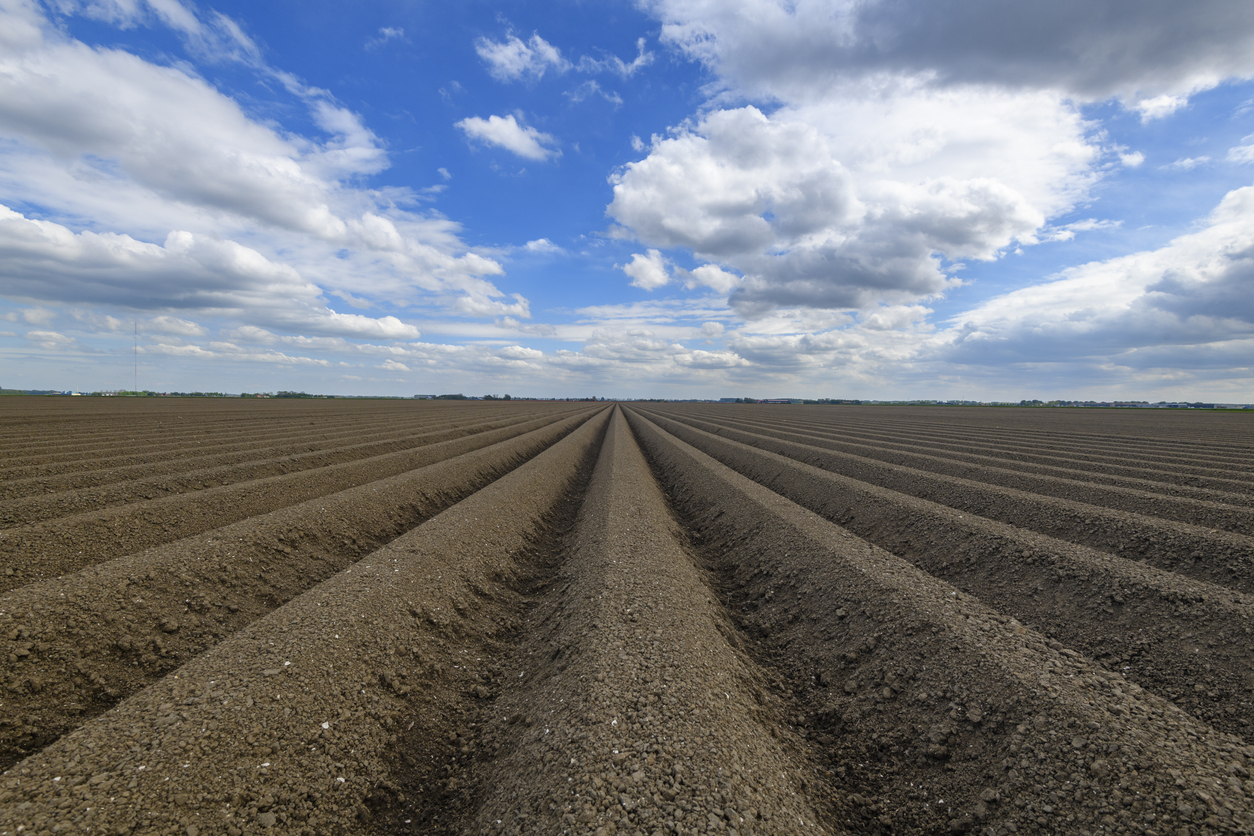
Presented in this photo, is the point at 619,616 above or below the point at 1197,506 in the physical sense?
below

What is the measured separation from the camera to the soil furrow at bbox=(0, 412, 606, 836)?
3477mm

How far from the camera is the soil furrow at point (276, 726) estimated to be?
11.4 ft

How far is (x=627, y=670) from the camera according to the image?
5.02m

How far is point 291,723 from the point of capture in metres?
4.38

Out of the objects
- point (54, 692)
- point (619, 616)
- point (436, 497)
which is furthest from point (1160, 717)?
point (436, 497)

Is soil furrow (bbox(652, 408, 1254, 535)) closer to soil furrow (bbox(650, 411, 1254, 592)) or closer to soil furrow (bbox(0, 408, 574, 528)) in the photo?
soil furrow (bbox(650, 411, 1254, 592))

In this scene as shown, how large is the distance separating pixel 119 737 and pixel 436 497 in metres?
9.98

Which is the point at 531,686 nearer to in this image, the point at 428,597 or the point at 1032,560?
the point at 428,597

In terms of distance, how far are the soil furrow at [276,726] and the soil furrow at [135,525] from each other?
4678 mm

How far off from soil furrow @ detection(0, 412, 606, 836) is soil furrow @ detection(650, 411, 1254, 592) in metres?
10.2

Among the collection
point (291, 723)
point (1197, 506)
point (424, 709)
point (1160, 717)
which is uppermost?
point (1197, 506)

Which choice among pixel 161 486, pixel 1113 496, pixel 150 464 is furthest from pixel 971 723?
pixel 150 464

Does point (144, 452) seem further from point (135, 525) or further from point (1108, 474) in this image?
point (1108, 474)

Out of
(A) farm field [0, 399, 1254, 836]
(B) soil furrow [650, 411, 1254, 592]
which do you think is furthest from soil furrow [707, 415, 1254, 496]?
(B) soil furrow [650, 411, 1254, 592]
